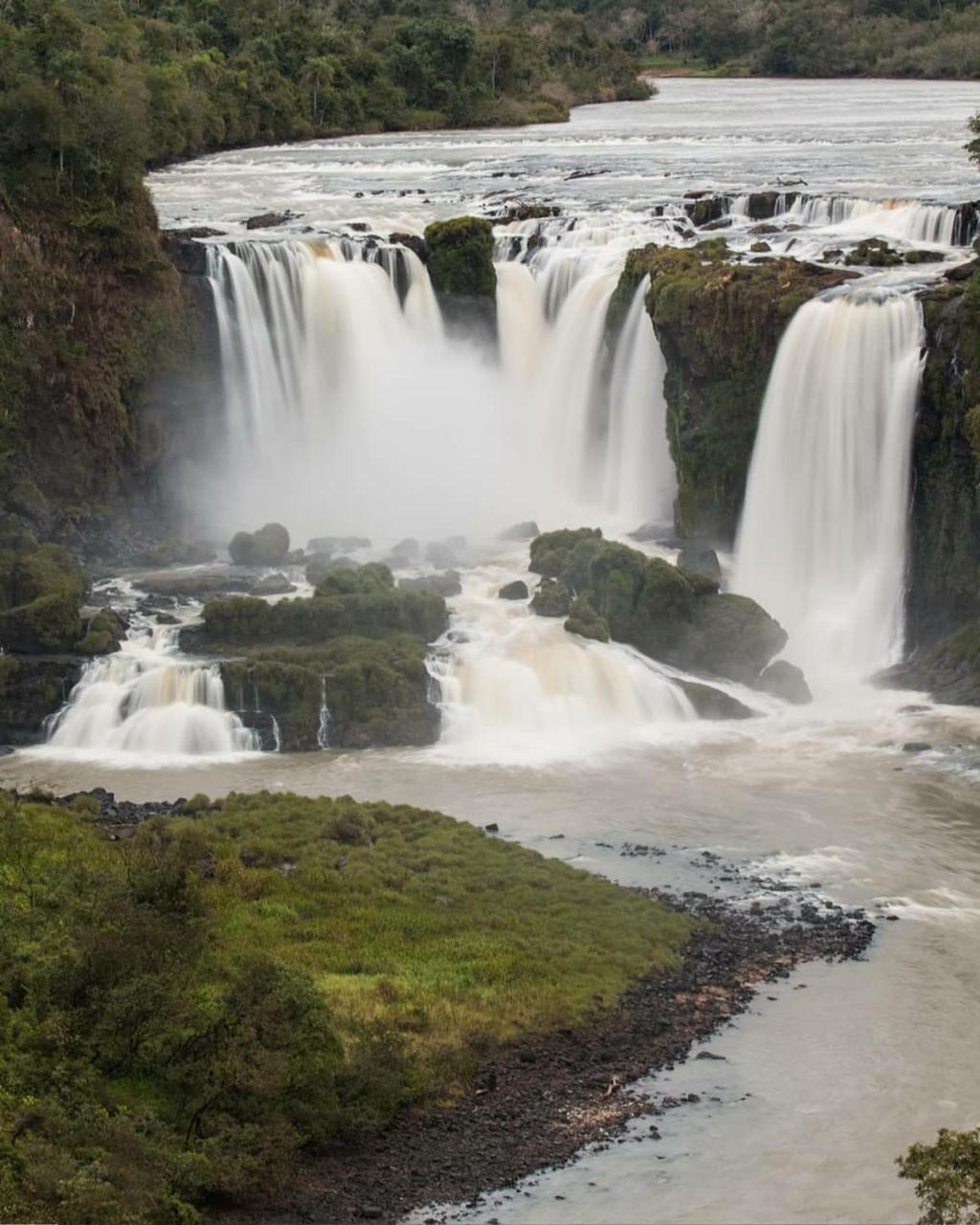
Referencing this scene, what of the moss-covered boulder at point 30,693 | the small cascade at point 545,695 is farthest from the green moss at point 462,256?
the moss-covered boulder at point 30,693

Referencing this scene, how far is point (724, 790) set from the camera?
103 feet

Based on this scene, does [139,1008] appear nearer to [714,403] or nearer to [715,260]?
[714,403]

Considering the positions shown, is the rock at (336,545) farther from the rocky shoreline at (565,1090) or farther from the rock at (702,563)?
the rocky shoreline at (565,1090)

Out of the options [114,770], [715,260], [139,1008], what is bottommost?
[114,770]

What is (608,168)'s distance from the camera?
228 feet

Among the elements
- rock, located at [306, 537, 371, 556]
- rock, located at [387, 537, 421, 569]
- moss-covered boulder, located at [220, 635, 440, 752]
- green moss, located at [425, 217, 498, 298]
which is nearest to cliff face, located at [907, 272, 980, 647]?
moss-covered boulder, located at [220, 635, 440, 752]

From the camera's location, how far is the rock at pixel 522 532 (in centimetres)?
4541

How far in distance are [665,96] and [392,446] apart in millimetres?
64916

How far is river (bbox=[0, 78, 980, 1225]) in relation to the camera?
63.4ft

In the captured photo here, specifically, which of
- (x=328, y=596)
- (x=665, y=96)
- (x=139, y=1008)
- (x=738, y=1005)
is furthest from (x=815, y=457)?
(x=665, y=96)

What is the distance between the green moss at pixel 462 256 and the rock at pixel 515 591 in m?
15.1

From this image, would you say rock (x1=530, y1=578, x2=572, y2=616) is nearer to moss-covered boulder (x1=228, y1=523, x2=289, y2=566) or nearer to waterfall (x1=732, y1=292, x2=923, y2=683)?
waterfall (x1=732, y1=292, x2=923, y2=683)

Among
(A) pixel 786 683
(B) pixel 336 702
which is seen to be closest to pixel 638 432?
(A) pixel 786 683

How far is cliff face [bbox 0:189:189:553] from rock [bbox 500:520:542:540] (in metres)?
9.41
